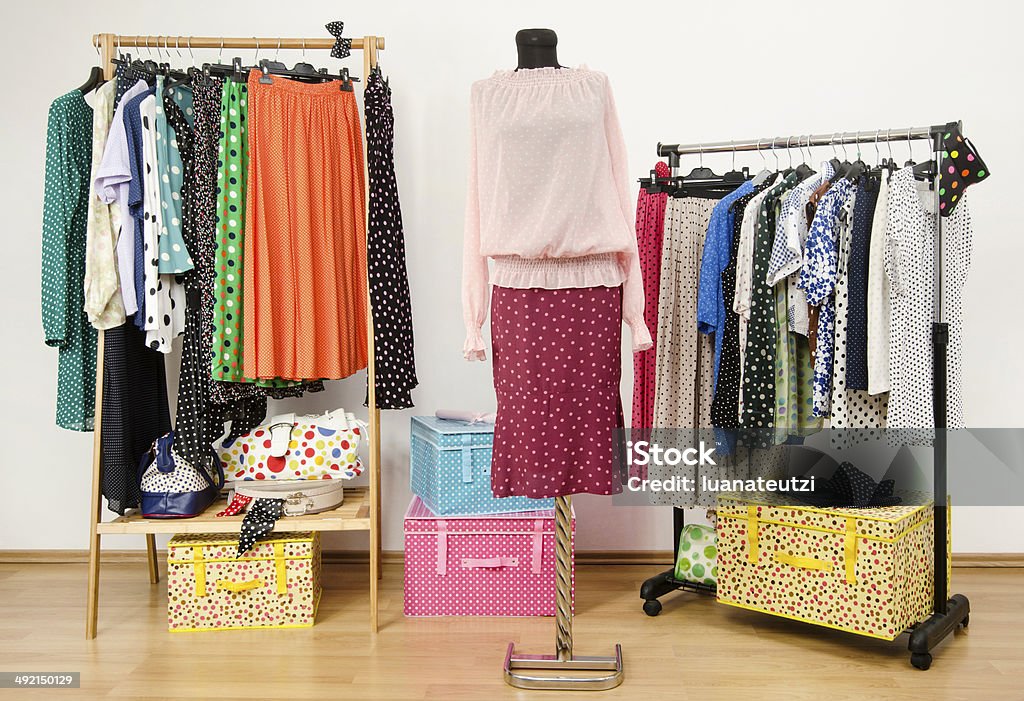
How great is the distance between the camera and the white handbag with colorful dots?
2859 mm

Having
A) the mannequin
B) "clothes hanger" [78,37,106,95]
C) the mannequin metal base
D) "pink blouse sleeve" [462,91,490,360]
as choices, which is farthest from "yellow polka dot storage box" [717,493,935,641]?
"clothes hanger" [78,37,106,95]

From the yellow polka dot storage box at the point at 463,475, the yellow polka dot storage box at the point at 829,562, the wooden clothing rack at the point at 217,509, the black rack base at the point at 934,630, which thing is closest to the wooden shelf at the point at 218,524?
the wooden clothing rack at the point at 217,509

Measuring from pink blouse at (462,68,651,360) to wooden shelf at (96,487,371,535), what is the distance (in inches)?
33.7

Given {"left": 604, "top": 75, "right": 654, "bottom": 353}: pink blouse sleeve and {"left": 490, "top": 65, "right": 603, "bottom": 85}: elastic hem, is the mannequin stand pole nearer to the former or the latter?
{"left": 604, "top": 75, "right": 654, "bottom": 353}: pink blouse sleeve

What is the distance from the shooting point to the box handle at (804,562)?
2.52 m

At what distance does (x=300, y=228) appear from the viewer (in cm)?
274

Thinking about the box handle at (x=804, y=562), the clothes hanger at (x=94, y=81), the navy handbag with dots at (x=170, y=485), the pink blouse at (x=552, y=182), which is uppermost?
the clothes hanger at (x=94, y=81)

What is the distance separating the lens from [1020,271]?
3.30m

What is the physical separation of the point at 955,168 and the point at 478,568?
186 centimetres

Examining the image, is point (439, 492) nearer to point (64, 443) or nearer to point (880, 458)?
point (880, 458)

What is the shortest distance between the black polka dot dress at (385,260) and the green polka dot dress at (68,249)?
0.91 meters

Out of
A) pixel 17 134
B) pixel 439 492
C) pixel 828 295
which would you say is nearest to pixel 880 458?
pixel 828 295

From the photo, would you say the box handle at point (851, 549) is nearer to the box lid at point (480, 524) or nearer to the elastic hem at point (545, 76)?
the box lid at point (480, 524)

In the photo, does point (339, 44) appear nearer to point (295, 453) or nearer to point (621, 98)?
point (621, 98)
